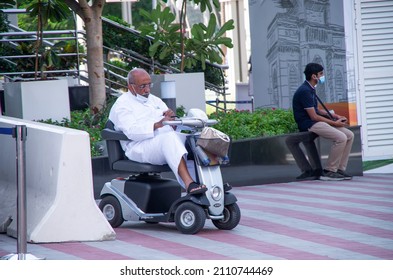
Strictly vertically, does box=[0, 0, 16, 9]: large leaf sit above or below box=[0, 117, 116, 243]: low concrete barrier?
above

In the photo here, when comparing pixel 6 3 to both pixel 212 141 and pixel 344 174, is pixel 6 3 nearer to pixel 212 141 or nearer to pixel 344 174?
pixel 344 174

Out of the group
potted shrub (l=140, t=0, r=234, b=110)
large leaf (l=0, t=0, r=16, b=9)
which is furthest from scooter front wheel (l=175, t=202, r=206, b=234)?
large leaf (l=0, t=0, r=16, b=9)

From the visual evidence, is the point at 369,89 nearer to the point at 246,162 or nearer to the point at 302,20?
the point at 302,20

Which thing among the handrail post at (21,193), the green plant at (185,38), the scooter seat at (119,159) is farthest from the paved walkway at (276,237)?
the green plant at (185,38)

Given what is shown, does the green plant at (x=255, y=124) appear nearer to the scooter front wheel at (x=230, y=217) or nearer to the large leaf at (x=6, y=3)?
the large leaf at (x=6, y=3)

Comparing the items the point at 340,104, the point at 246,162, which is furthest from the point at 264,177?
the point at 340,104

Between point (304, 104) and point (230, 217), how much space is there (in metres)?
4.25

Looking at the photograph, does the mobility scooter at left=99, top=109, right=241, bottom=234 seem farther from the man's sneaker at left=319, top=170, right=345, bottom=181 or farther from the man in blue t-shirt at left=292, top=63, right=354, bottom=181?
the man's sneaker at left=319, top=170, right=345, bottom=181

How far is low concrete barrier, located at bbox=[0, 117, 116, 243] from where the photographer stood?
27.1 ft

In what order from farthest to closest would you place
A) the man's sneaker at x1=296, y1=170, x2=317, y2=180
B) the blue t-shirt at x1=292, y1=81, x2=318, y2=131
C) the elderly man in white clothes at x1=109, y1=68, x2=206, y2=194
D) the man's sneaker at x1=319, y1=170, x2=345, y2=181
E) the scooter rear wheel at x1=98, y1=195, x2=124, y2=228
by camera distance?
1. the man's sneaker at x1=296, y1=170, x2=317, y2=180
2. the man's sneaker at x1=319, y1=170, x2=345, y2=181
3. the blue t-shirt at x1=292, y1=81, x2=318, y2=131
4. the scooter rear wheel at x1=98, y1=195, x2=124, y2=228
5. the elderly man in white clothes at x1=109, y1=68, x2=206, y2=194

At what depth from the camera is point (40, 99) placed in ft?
43.8

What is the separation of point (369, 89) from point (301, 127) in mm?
2298

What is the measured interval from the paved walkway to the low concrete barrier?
4.9 inches

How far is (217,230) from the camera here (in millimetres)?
9039
